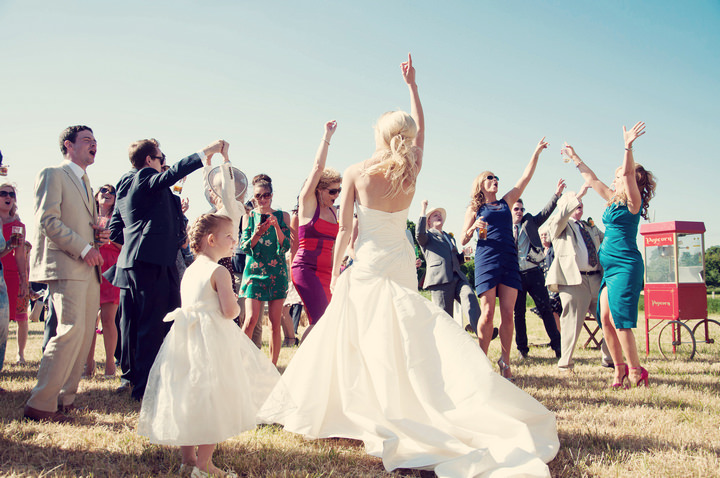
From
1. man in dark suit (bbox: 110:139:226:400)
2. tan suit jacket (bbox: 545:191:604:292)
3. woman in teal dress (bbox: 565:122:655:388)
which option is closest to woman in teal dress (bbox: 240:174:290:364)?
man in dark suit (bbox: 110:139:226:400)

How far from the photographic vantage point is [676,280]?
810 cm

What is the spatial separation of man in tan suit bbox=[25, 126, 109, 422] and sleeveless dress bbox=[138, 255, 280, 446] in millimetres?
1683

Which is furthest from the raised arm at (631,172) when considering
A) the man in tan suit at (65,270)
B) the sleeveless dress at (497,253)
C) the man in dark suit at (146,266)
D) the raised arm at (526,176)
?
the man in tan suit at (65,270)

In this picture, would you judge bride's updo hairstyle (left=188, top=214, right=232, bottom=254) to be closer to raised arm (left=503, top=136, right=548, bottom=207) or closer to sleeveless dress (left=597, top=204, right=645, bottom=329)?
raised arm (left=503, top=136, right=548, bottom=207)

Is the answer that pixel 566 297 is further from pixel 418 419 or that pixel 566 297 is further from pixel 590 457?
Result: pixel 418 419

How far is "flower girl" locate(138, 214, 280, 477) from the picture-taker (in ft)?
8.37

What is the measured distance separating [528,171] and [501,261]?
1.09 m

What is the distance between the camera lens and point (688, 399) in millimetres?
4512

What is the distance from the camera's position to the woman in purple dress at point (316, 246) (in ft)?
17.0

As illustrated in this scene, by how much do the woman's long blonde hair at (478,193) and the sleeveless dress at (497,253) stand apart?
0.34ft

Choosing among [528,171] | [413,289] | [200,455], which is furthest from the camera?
[528,171]

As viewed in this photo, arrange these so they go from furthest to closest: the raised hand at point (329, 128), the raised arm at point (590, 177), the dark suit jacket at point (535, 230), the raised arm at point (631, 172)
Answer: the dark suit jacket at point (535, 230)
the raised arm at point (590, 177)
the raised arm at point (631, 172)
the raised hand at point (329, 128)

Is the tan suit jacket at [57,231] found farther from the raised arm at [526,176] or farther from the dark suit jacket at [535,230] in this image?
the dark suit jacket at [535,230]

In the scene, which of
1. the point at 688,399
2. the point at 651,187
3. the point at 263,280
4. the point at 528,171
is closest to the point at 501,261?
the point at 528,171
